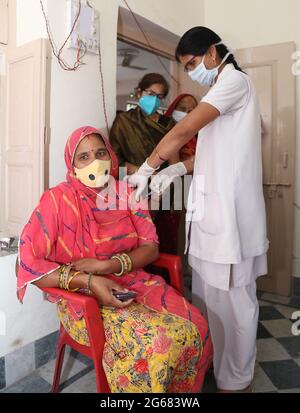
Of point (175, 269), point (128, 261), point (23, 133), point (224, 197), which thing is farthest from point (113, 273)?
Result: point (23, 133)

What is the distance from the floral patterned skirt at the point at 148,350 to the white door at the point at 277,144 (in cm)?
168

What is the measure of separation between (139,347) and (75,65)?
142cm

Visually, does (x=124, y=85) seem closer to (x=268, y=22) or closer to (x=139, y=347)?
(x=268, y=22)

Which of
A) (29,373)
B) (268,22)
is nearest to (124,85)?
(268,22)

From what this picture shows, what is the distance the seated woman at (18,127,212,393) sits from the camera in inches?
43.3

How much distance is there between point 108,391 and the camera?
1185 millimetres


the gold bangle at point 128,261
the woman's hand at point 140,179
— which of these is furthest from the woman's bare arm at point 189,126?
the gold bangle at point 128,261

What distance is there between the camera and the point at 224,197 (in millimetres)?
1408

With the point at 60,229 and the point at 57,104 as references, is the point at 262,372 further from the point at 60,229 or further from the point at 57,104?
the point at 57,104

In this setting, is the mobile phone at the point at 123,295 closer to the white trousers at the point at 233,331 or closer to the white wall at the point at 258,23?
the white trousers at the point at 233,331

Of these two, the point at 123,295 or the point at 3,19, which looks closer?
the point at 123,295

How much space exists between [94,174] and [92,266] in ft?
1.22

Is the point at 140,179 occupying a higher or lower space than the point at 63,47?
lower

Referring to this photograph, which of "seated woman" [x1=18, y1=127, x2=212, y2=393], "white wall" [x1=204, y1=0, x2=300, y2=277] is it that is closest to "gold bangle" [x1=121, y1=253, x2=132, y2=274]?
"seated woman" [x1=18, y1=127, x2=212, y2=393]
